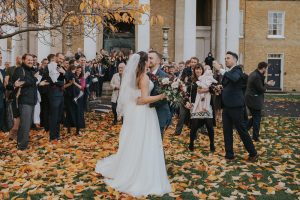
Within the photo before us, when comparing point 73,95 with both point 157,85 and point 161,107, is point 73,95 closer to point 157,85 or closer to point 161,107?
point 161,107

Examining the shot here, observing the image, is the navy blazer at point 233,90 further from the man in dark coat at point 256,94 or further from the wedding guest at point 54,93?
the wedding guest at point 54,93

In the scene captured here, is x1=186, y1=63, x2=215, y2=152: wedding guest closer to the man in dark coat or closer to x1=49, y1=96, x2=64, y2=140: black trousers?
the man in dark coat

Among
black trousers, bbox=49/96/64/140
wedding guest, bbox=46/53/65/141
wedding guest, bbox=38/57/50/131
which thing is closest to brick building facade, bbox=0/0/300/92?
wedding guest, bbox=38/57/50/131

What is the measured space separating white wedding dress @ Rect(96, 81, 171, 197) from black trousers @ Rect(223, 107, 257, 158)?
7.74ft

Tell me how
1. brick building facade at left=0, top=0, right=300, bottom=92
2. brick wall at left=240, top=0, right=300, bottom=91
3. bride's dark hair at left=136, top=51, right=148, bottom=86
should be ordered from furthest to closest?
brick wall at left=240, top=0, right=300, bottom=91 → brick building facade at left=0, top=0, right=300, bottom=92 → bride's dark hair at left=136, top=51, right=148, bottom=86

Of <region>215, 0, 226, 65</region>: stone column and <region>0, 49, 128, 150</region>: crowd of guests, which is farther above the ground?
<region>215, 0, 226, 65</region>: stone column

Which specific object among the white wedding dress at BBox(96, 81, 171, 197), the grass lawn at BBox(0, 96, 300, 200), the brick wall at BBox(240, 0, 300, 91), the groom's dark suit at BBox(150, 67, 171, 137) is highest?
the brick wall at BBox(240, 0, 300, 91)

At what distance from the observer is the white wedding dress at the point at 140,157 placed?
7.03m

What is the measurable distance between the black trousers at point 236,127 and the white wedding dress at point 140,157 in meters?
2.36

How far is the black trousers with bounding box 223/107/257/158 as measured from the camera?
919cm

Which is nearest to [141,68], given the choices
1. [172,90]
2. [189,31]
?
[172,90]

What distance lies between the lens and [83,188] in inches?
284

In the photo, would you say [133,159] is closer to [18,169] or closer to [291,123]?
[18,169]

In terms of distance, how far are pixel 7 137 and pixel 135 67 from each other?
21.0 ft
